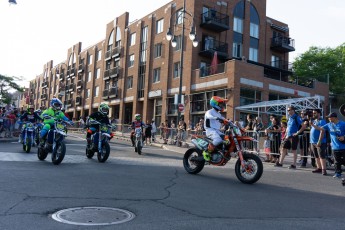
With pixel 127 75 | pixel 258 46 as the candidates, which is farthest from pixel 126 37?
pixel 258 46

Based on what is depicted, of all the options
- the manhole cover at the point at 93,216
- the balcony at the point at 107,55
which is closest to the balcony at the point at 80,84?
the balcony at the point at 107,55

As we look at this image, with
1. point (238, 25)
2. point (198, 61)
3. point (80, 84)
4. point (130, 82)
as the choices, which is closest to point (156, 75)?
point (130, 82)

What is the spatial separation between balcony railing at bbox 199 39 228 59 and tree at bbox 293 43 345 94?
20119 millimetres

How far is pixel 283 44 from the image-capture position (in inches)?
1478

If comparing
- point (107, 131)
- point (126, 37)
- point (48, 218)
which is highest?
point (126, 37)

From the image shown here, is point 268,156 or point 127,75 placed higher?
→ point 127,75

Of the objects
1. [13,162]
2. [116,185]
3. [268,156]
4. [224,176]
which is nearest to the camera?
[116,185]

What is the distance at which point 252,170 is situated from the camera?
25.1 ft

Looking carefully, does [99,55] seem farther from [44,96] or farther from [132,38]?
[44,96]

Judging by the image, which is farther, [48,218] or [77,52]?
[77,52]

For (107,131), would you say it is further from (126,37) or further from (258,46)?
(126,37)

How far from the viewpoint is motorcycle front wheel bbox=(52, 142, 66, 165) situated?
9383 millimetres

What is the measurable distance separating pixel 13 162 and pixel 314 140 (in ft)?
28.4

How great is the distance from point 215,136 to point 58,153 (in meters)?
4.28
